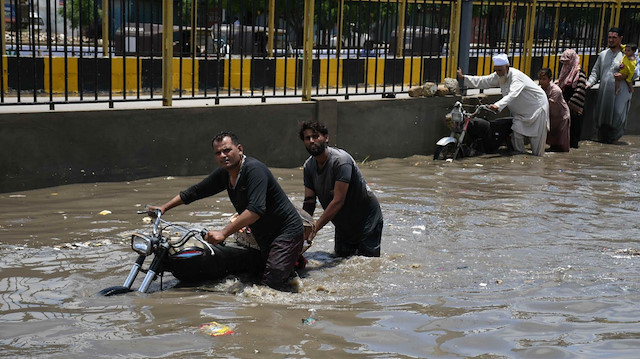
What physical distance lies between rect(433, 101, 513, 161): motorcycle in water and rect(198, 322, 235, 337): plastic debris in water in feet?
25.0

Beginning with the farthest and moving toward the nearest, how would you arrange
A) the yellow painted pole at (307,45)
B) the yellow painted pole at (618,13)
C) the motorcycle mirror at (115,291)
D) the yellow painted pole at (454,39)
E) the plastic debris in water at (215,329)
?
the yellow painted pole at (618,13) < the yellow painted pole at (454,39) < the yellow painted pole at (307,45) < the motorcycle mirror at (115,291) < the plastic debris in water at (215,329)

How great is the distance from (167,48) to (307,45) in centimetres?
210

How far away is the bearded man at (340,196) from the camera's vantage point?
21.2ft

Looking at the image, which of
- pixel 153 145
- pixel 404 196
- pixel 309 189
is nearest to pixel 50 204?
pixel 153 145

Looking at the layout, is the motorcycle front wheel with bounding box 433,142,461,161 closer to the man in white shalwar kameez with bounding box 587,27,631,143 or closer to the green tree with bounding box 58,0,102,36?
the man in white shalwar kameez with bounding box 587,27,631,143

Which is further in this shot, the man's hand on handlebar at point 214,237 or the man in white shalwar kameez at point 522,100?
the man in white shalwar kameez at point 522,100

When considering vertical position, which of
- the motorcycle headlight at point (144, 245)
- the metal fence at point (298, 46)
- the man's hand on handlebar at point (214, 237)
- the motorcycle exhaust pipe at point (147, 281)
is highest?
the metal fence at point (298, 46)

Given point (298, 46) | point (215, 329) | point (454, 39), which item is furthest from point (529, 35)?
point (215, 329)

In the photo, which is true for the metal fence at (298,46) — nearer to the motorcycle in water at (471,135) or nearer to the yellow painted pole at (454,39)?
the yellow painted pole at (454,39)

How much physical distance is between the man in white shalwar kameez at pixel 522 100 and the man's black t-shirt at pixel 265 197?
7.28 metres

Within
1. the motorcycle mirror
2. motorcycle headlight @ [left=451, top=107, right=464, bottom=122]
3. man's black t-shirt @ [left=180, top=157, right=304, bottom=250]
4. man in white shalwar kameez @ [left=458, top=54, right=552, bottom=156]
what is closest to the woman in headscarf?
man in white shalwar kameez @ [left=458, top=54, right=552, bottom=156]

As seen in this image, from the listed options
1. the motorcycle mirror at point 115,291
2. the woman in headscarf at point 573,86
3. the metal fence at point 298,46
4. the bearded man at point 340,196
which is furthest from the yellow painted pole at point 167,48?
the woman in headscarf at point 573,86

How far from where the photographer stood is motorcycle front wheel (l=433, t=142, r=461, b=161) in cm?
1230

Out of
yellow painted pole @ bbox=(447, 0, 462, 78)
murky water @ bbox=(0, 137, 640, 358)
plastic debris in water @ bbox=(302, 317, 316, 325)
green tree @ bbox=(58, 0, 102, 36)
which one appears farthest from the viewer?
yellow painted pole @ bbox=(447, 0, 462, 78)
